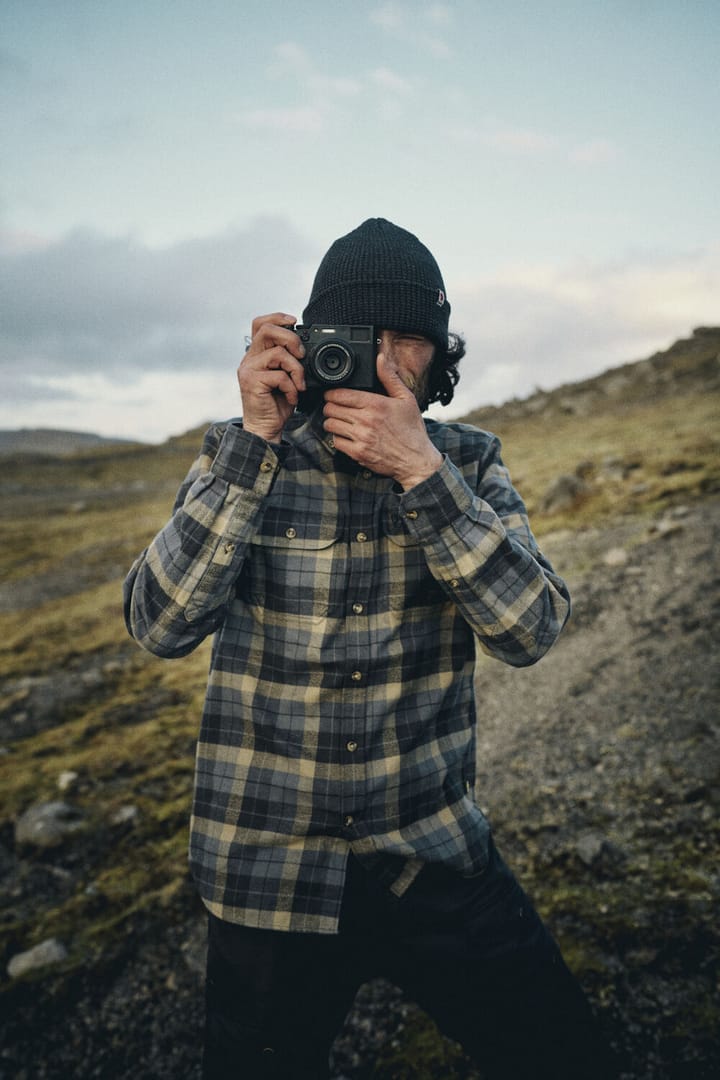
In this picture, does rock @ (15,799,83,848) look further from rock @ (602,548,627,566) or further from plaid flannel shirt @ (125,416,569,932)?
rock @ (602,548,627,566)

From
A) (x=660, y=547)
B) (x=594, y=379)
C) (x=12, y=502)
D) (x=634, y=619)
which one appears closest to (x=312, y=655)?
(x=634, y=619)

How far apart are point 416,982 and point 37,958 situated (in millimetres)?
2662

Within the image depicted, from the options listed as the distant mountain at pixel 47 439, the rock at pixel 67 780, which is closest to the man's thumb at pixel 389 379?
the rock at pixel 67 780

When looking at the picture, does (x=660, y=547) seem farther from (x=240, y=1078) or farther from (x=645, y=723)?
(x=240, y=1078)

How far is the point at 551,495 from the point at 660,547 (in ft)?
9.84

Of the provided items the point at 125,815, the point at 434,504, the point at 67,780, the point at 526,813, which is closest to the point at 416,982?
the point at 434,504

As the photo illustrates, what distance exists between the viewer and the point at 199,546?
1661 millimetres

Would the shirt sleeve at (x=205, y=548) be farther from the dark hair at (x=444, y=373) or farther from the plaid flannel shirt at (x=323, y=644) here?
the dark hair at (x=444, y=373)

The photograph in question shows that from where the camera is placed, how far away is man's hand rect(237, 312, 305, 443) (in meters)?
1.71

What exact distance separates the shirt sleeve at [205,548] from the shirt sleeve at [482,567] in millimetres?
423

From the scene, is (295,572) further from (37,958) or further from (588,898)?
(37,958)

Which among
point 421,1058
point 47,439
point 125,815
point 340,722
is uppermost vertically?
point 47,439

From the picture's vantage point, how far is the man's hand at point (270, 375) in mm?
1709

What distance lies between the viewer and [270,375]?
1699mm
